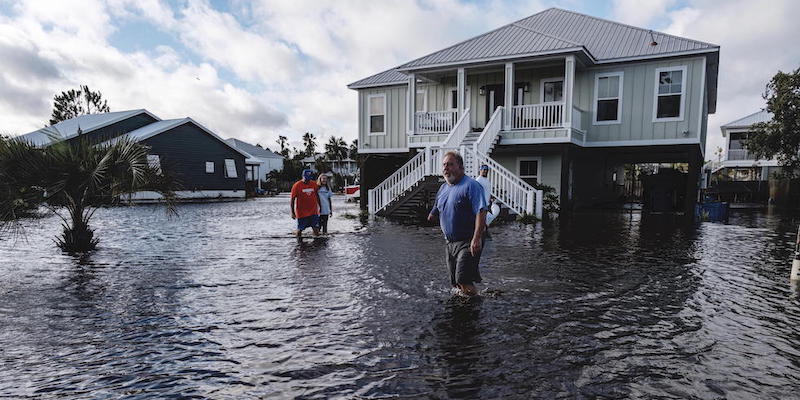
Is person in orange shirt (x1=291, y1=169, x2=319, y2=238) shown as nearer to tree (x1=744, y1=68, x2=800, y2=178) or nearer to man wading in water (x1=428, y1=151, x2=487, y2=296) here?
man wading in water (x1=428, y1=151, x2=487, y2=296)

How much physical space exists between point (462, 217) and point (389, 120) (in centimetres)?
1554

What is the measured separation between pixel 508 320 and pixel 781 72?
22.6m

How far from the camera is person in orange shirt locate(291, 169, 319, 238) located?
34.6ft

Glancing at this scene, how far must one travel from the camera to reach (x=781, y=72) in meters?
20.1

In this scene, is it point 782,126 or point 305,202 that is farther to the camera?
point 782,126

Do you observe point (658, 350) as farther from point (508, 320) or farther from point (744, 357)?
point (508, 320)

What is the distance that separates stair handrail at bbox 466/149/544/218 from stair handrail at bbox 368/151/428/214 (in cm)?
196

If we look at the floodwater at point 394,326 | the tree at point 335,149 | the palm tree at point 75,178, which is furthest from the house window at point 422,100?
the tree at point 335,149

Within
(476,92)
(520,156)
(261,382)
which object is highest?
(476,92)

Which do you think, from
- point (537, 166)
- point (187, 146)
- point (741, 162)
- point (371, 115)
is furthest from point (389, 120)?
point (741, 162)

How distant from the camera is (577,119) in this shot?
54.2 feet

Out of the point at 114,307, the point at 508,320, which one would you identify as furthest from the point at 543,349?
the point at 114,307

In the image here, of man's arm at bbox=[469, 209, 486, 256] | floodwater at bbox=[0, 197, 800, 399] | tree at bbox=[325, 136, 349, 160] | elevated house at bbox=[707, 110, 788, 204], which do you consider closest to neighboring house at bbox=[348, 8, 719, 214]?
floodwater at bbox=[0, 197, 800, 399]

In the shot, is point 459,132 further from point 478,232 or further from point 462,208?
point 478,232
